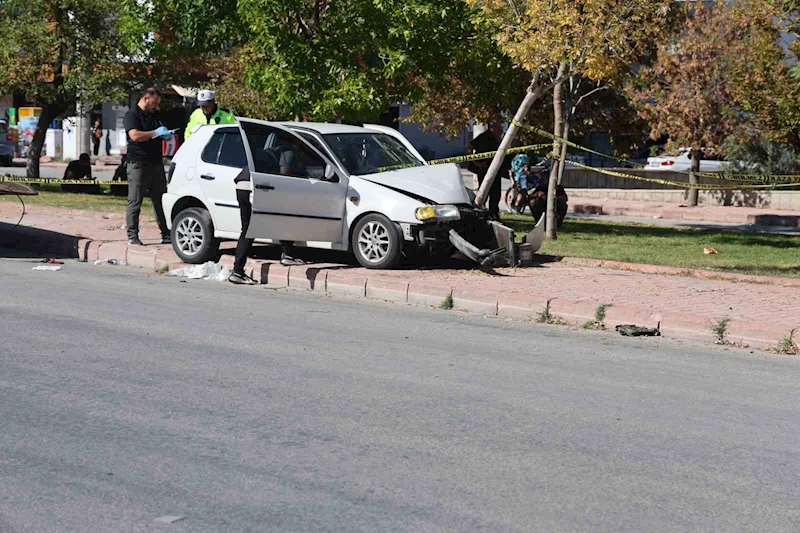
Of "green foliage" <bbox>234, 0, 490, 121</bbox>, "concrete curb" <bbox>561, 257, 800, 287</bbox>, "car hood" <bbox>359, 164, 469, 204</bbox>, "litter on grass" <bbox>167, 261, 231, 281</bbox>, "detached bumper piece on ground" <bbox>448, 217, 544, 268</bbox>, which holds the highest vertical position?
"green foliage" <bbox>234, 0, 490, 121</bbox>

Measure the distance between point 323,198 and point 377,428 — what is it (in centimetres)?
662

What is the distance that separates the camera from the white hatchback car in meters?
12.6

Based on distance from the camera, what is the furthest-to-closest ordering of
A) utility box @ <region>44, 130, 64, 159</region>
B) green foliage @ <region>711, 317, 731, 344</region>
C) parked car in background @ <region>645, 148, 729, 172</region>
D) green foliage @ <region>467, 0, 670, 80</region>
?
utility box @ <region>44, 130, 64, 159</region> < parked car in background @ <region>645, 148, 729, 172</region> < green foliage @ <region>467, 0, 670, 80</region> < green foliage @ <region>711, 317, 731, 344</region>

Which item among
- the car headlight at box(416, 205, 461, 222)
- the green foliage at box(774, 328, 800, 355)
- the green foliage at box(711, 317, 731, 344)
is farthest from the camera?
the car headlight at box(416, 205, 461, 222)

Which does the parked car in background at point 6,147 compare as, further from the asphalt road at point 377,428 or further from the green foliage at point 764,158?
the asphalt road at point 377,428

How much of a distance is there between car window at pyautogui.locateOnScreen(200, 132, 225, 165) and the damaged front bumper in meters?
2.47

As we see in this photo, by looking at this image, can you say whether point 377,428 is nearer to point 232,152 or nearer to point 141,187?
point 232,152

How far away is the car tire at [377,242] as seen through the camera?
12695 mm

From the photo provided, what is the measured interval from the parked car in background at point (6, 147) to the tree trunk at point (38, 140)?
622 inches

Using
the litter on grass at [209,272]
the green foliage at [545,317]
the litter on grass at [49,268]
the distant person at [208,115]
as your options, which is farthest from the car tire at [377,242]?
the litter on grass at [49,268]

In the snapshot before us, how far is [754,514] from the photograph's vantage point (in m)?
5.16

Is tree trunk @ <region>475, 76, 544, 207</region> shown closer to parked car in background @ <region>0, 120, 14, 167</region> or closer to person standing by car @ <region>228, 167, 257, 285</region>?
person standing by car @ <region>228, 167, 257, 285</region>

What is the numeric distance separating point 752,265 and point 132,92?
15994 mm

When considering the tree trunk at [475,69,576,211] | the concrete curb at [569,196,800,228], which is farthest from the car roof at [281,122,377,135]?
the concrete curb at [569,196,800,228]
